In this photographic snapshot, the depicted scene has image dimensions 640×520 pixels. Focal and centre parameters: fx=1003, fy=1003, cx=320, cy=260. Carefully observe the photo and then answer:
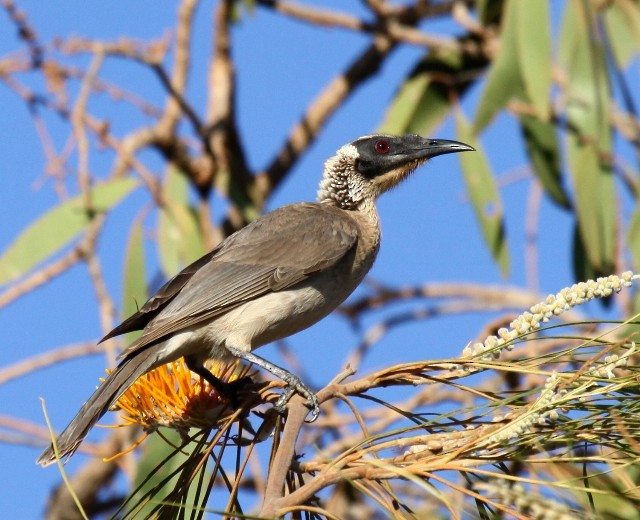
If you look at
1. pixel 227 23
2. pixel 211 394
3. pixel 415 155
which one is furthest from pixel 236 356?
pixel 227 23

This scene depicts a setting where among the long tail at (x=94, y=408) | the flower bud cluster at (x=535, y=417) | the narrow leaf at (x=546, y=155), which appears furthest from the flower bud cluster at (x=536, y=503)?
the narrow leaf at (x=546, y=155)

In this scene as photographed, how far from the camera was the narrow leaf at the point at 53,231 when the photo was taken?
512 cm

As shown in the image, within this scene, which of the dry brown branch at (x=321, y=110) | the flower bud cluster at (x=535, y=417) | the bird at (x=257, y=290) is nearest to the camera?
the flower bud cluster at (x=535, y=417)

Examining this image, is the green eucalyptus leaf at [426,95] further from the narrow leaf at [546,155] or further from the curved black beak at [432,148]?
the curved black beak at [432,148]

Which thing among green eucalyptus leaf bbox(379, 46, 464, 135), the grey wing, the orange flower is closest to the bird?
the grey wing

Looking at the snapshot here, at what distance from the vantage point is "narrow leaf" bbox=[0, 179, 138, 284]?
512 centimetres

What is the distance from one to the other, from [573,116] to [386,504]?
394 cm

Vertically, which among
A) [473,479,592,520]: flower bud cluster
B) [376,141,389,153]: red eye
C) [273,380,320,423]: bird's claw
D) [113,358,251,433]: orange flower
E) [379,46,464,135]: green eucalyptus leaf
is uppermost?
[379,46,464,135]: green eucalyptus leaf

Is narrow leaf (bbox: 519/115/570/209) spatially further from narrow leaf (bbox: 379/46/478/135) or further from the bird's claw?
the bird's claw

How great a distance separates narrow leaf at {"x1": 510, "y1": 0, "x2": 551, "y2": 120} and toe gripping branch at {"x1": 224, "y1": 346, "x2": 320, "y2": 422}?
179 centimetres

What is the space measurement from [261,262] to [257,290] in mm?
174

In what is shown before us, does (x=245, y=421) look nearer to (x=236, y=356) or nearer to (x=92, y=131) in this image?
(x=236, y=356)

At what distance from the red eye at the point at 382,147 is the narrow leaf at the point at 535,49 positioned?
726mm

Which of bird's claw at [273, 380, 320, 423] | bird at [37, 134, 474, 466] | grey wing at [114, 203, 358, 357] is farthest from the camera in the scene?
grey wing at [114, 203, 358, 357]
